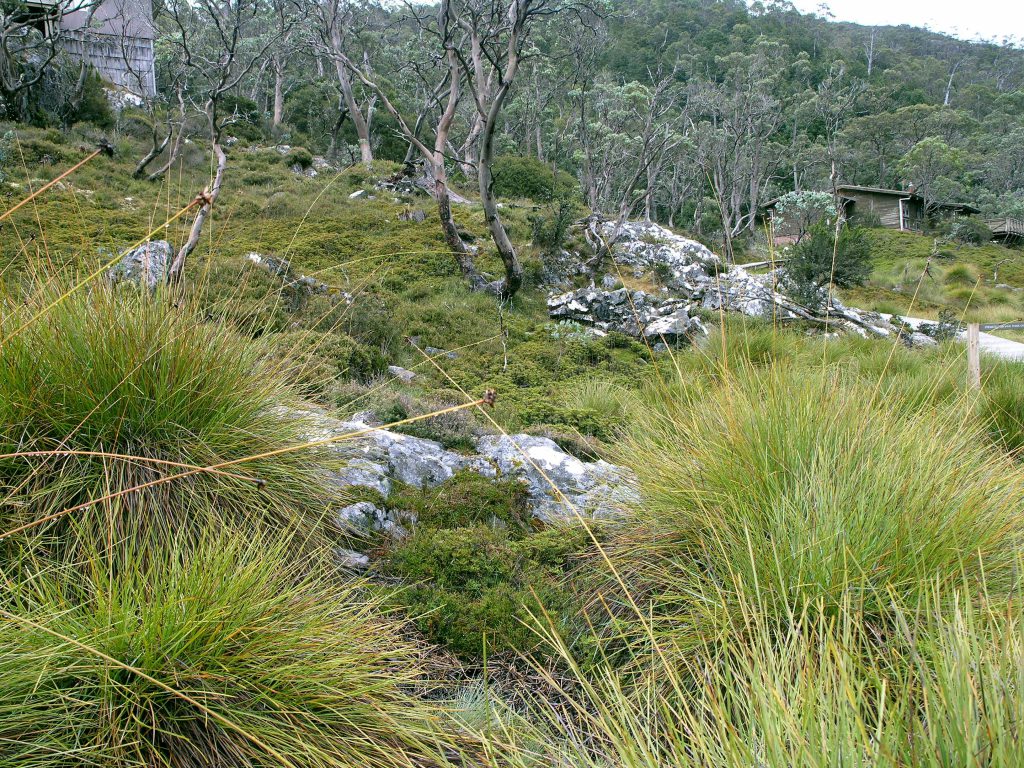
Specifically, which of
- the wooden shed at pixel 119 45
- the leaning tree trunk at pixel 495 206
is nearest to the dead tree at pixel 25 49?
the wooden shed at pixel 119 45

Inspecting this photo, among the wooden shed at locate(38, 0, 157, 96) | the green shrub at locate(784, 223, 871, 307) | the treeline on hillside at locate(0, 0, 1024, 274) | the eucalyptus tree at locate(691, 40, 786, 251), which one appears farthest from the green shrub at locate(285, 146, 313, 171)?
the eucalyptus tree at locate(691, 40, 786, 251)

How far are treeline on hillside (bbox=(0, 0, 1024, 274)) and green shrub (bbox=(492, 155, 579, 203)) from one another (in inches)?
2.8

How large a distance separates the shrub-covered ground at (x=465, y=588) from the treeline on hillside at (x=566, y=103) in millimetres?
3796

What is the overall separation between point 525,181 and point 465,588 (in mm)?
19124

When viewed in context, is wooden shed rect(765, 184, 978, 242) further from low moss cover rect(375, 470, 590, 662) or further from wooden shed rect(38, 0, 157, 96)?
low moss cover rect(375, 470, 590, 662)

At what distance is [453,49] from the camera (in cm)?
1101

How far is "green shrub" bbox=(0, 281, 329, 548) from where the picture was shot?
210 cm

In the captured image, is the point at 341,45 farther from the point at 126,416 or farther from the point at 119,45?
the point at 126,416

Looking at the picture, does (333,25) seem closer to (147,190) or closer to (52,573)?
(147,190)

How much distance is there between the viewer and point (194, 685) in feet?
5.03

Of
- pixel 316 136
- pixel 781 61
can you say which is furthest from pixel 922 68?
pixel 316 136

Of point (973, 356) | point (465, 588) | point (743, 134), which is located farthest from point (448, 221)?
point (743, 134)

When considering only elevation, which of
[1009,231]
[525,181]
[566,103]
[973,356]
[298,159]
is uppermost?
[566,103]

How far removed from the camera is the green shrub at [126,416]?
2096 mm
